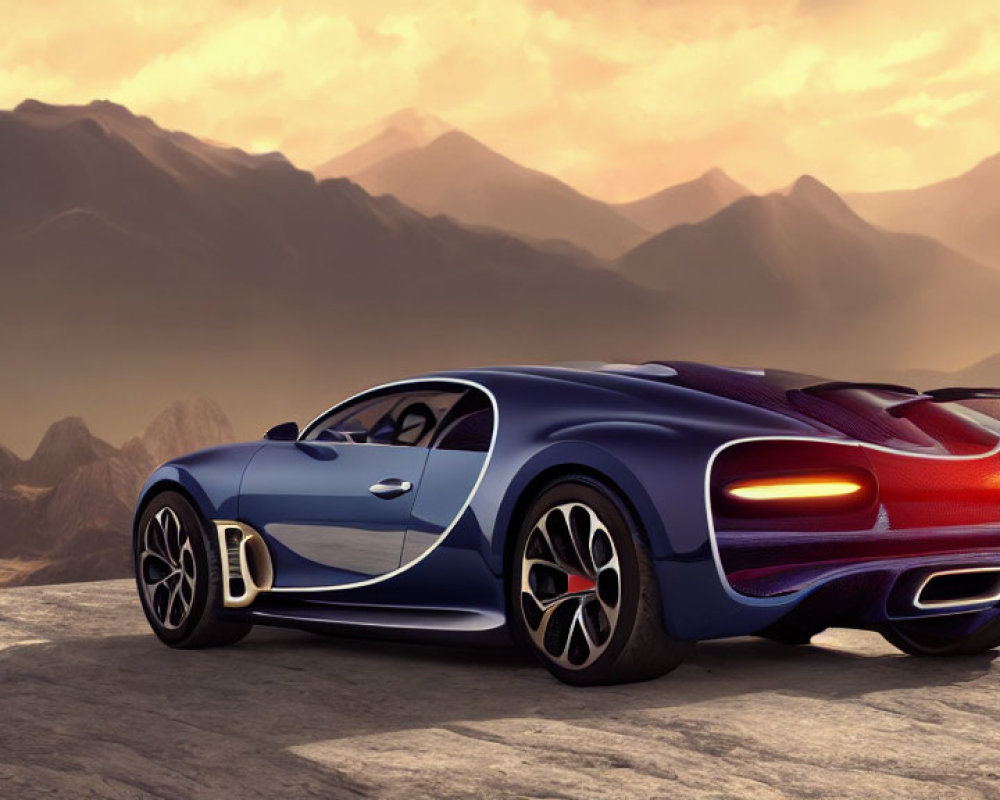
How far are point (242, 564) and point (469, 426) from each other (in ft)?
4.16

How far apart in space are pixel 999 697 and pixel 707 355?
82048 mm

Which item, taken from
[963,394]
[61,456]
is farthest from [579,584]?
[61,456]

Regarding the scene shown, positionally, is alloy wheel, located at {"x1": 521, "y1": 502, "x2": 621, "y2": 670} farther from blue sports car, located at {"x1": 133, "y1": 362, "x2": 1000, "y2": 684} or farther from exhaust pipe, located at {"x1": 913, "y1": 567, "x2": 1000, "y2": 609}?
exhaust pipe, located at {"x1": 913, "y1": 567, "x2": 1000, "y2": 609}

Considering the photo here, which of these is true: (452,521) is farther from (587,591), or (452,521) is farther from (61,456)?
(61,456)

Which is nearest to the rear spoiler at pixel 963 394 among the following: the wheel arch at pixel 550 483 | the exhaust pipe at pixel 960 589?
the exhaust pipe at pixel 960 589

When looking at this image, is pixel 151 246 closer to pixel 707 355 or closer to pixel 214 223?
pixel 214 223

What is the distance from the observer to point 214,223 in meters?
102

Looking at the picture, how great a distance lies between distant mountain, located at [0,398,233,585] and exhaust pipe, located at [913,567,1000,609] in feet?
315

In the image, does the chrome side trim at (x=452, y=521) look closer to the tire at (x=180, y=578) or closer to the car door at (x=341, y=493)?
the car door at (x=341, y=493)

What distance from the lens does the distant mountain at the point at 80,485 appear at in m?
102

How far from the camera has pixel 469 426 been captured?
Result: 19.8 feet

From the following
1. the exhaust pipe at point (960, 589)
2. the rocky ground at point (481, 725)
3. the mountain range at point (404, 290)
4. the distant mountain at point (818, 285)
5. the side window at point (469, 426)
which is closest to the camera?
the rocky ground at point (481, 725)

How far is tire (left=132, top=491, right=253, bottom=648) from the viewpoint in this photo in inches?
268

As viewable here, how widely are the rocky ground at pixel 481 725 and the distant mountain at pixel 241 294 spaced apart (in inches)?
3166
